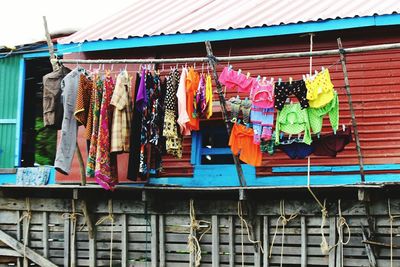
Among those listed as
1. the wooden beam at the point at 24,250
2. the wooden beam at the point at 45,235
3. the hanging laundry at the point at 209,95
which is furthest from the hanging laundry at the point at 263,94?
the wooden beam at the point at 24,250

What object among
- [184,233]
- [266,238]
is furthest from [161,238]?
[266,238]

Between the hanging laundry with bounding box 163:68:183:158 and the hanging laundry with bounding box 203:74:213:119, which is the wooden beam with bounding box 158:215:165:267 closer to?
the hanging laundry with bounding box 163:68:183:158

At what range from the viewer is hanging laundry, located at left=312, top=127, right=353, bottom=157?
10656mm

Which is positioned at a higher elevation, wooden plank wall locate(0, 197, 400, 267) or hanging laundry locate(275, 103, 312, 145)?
hanging laundry locate(275, 103, 312, 145)

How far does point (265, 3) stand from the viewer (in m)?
13.0

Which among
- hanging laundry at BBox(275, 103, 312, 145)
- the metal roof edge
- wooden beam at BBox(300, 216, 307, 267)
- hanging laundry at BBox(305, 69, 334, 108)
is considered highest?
the metal roof edge

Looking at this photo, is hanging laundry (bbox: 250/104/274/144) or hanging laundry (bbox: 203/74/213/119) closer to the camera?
hanging laundry (bbox: 250/104/274/144)

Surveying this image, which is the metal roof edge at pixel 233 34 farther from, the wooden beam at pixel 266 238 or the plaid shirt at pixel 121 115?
the wooden beam at pixel 266 238

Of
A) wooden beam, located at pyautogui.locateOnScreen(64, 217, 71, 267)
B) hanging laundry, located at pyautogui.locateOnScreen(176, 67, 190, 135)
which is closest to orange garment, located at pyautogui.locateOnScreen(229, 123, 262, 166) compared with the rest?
hanging laundry, located at pyautogui.locateOnScreen(176, 67, 190, 135)

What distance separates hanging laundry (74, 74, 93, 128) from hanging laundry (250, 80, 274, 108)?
235 centimetres

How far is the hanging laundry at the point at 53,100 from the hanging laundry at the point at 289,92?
3.04 metres

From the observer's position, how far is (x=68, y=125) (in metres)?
11.6

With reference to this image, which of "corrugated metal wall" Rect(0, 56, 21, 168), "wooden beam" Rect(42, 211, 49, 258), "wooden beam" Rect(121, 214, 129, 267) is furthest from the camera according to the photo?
"corrugated metal wall" Rect(0, 56, 21, 168)

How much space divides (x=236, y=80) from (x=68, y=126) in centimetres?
243
